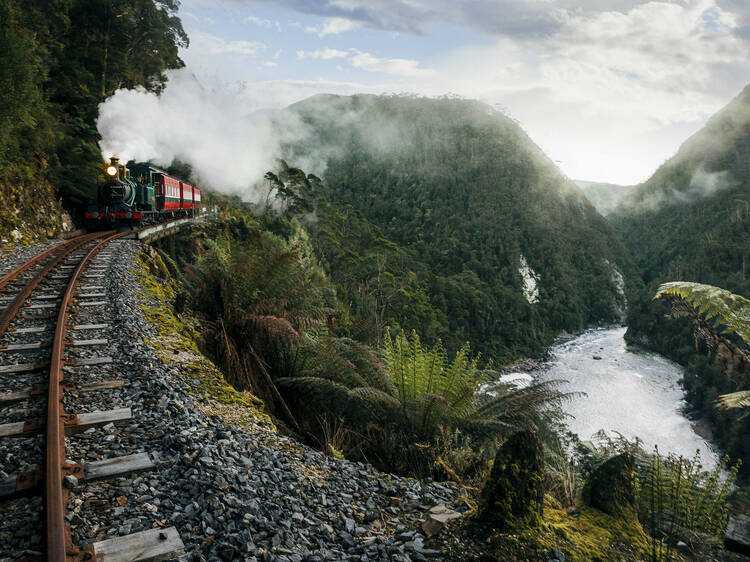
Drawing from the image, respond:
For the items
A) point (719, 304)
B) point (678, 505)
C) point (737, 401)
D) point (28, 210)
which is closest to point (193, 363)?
point (678, 505)

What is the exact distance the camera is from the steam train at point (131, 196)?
12289 millimetres

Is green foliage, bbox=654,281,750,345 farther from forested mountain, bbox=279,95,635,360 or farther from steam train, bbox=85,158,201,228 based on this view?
forested mountain, bbox=279,95,635,360

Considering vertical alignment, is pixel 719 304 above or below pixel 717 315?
above

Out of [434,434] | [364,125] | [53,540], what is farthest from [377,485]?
[364,125]

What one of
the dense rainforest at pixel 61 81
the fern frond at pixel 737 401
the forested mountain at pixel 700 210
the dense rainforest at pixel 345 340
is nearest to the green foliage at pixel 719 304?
the fern frond at pixel 737 401

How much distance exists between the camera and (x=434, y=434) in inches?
144

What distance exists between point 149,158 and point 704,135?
620 feet

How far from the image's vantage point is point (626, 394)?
4131 centimetres

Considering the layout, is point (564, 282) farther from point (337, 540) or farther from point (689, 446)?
point (337, 540)

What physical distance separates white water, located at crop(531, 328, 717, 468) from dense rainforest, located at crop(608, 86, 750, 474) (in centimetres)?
221

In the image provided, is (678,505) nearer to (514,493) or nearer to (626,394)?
(514,493)

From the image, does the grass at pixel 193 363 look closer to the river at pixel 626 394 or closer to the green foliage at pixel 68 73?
the green foliage at pixel 68 73

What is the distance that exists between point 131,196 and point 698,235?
12649cm

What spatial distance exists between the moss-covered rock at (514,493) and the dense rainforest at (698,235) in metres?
2.38
